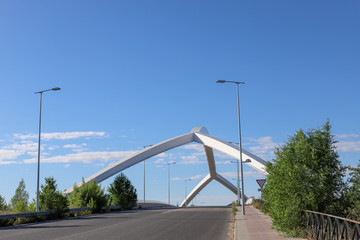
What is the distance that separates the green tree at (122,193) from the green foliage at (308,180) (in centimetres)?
3407

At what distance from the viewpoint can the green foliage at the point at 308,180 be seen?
1284 cm

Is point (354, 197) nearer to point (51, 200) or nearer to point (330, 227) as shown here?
point (330, 227)

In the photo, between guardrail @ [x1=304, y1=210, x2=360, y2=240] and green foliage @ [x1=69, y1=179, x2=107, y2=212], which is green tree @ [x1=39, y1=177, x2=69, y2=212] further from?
guardrail @ [x1=304, y1=210, x2=360, y2=240]

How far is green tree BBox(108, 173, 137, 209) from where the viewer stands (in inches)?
1828

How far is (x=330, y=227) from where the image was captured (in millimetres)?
10656

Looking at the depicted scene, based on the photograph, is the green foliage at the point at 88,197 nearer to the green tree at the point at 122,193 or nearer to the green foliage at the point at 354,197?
the green tree at the point at 122,193

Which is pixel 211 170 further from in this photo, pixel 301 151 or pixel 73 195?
pixel 301 151

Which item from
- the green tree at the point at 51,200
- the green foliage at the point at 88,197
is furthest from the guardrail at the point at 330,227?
the green foliage at the point at 88,197

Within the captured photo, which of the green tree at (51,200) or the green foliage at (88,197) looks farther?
the green foliage at (88,197)

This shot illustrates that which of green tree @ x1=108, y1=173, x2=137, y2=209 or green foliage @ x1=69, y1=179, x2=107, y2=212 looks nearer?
green foliage @ x1=69, y1=179, x2=107, y2=212

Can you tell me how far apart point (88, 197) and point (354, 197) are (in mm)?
29003

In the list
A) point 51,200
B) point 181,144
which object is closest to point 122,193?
point 51,200

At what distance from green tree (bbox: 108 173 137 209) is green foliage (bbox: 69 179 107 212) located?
7.96 m

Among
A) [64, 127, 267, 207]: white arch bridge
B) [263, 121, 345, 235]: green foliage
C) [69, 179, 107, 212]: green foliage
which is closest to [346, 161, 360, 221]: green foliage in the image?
[263, 121, 345, 235]: green foliage
